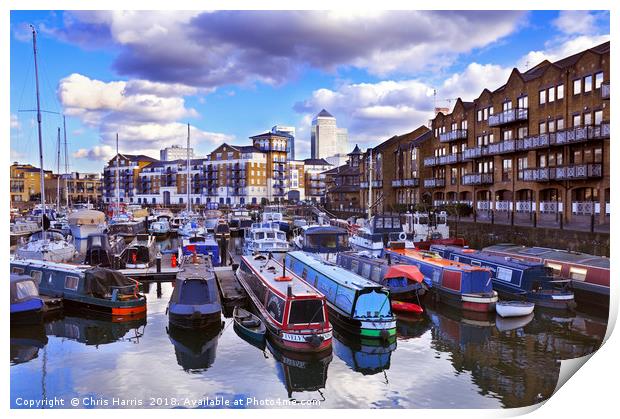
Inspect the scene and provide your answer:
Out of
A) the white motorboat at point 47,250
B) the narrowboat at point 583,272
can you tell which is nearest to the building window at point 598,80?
the narrowboat at point 583,272

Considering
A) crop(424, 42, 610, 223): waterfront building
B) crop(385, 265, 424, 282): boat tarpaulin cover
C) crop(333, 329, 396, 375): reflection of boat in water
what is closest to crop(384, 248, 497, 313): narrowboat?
crop(385, 265, 424, 282): boat tarpaulin cover

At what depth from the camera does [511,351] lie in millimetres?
17031

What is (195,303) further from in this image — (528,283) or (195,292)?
(528,283)

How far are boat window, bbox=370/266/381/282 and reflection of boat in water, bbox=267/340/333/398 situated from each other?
7.13m

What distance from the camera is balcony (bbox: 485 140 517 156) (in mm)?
40031

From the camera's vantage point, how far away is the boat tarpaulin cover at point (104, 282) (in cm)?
2100

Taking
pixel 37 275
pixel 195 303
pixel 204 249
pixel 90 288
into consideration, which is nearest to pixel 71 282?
pixel 90 288

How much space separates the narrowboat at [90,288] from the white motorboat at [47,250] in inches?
219

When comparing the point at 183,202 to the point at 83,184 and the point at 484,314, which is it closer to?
the point at 83,184

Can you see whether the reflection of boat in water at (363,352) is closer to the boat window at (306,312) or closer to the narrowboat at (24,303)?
the boat window at (306,312)
